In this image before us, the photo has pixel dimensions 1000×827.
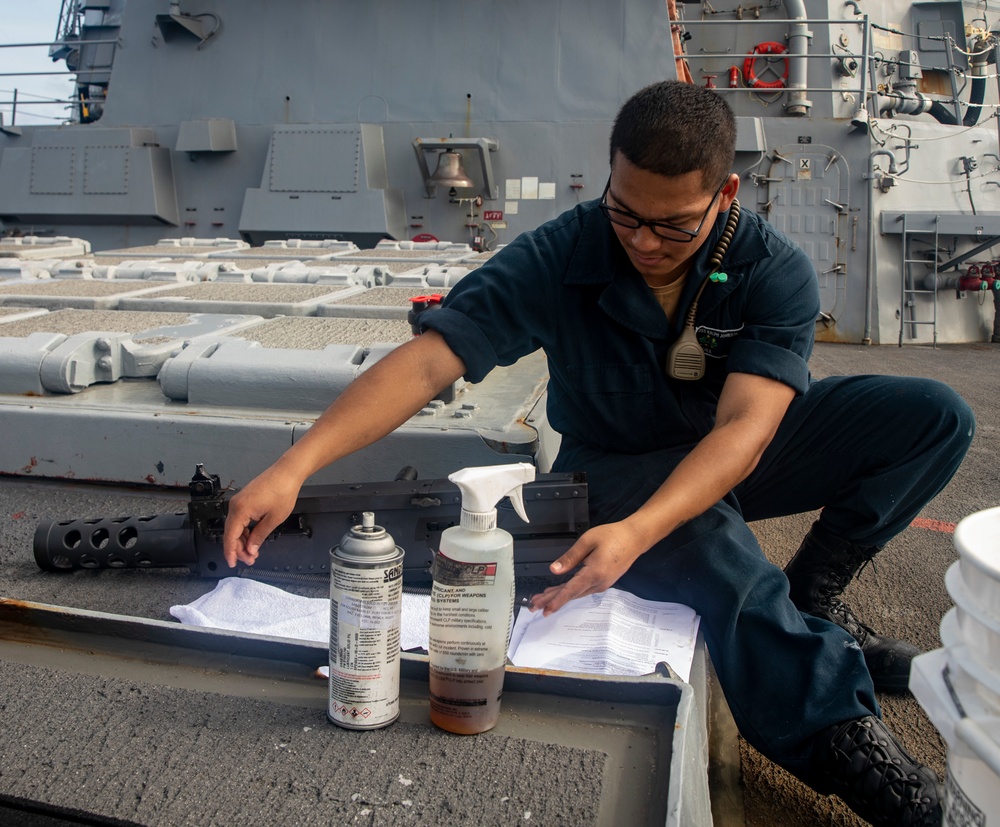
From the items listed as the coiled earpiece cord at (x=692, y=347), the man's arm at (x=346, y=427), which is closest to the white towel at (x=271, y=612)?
the man's arm at (x=346, y=427)

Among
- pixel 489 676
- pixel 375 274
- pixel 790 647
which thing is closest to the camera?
pixel 489 676

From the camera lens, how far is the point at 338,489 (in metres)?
1.94

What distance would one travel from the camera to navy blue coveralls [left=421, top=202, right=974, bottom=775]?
180 centimetres

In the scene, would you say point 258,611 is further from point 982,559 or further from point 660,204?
point 982,559

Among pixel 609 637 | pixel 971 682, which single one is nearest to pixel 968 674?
pixel 971 682

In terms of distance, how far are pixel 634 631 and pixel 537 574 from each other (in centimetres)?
32

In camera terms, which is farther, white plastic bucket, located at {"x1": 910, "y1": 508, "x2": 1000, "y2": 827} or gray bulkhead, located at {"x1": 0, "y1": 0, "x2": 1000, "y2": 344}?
gray bulkhead, located at {"x1": 0, "y1": 0, "x2": 1000, "y2": 344}

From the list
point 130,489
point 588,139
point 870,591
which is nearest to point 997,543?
point 870,591

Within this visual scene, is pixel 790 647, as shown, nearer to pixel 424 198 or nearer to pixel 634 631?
pixel 634 631

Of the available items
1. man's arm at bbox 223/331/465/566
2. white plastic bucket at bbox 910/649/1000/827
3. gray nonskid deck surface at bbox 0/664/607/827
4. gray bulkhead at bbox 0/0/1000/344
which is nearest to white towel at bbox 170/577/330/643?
man's arm at bbox 223/331/465/566

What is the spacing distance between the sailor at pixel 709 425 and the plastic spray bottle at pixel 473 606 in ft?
0.66

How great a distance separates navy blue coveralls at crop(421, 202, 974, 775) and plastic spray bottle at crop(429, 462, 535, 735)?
0.61 meters

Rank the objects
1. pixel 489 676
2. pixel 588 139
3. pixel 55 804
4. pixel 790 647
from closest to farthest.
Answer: pixel 55 804
pixel 489 676
pixel 790 647
pixel 588 139

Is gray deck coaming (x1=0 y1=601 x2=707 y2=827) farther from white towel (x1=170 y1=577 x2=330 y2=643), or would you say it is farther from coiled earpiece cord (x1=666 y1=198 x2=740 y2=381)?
coiled earpiece cord (x1=666 y1=198 x2=740 y2=381)
